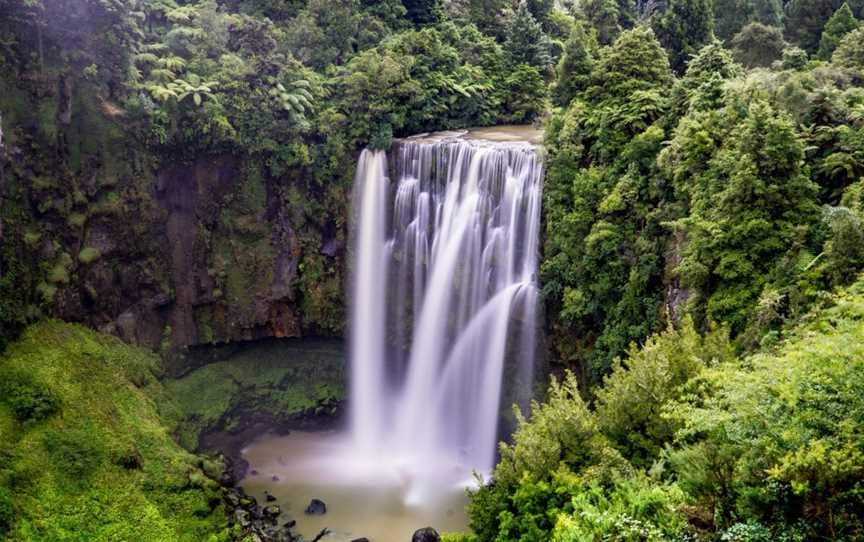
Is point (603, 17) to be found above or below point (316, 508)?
above

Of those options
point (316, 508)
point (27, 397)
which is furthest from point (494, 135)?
point (27, 397)

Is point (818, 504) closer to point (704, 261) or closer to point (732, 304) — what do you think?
point (732, 304)

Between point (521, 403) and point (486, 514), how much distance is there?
995 centimetres

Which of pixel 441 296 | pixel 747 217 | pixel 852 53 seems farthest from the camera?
pixel 441 296

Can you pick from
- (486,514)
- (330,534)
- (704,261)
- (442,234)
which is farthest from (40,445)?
(704,261)

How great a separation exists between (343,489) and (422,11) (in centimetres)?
2515

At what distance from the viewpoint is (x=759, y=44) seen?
Result: 97.5 ft

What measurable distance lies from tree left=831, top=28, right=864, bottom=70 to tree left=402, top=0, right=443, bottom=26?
20.6 meters

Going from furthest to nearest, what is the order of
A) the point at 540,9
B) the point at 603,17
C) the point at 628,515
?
the point at 540,9 → the point at 603,17 → the point at 628,515

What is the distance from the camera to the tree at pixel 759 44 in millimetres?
29625

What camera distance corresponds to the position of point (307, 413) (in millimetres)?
28641

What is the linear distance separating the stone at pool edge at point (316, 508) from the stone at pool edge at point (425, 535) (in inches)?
145

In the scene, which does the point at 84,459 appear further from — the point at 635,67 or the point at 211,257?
the point at 635,67

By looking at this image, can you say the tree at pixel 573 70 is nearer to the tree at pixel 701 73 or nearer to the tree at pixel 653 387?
the tree at pixel 701 73
